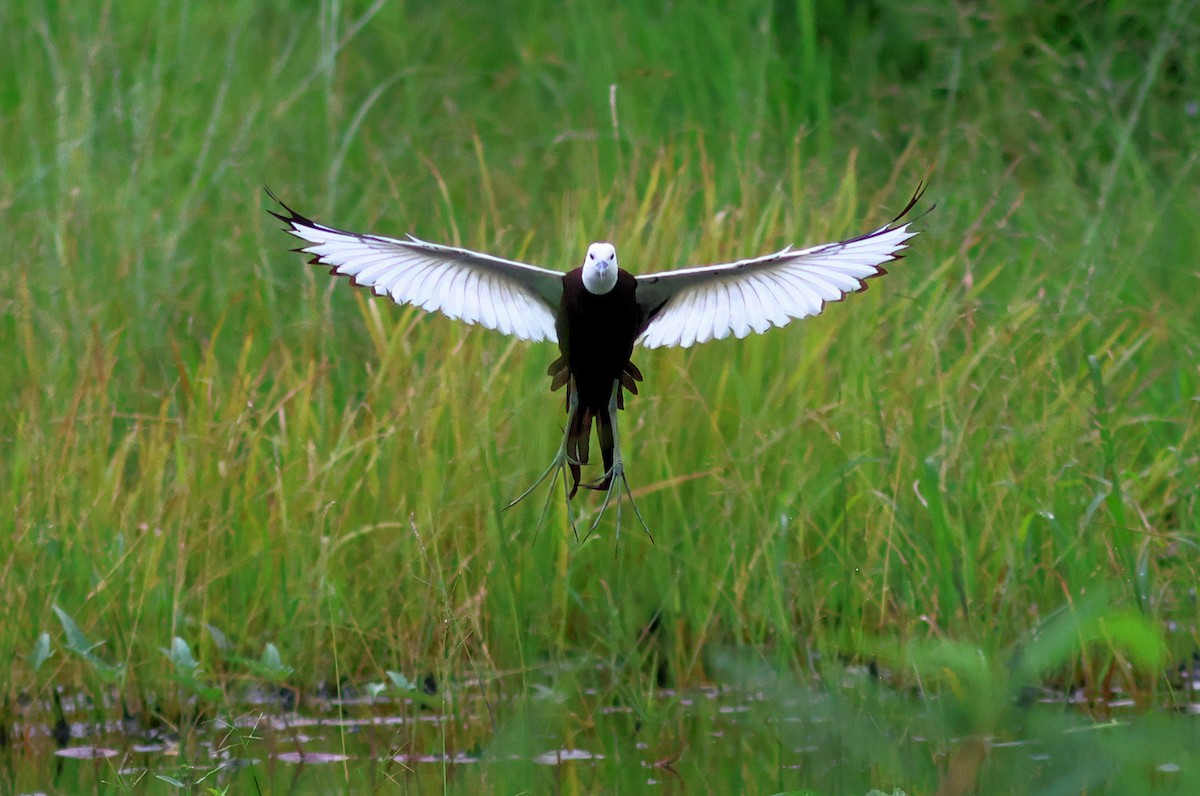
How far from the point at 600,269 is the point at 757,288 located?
15.2 inches

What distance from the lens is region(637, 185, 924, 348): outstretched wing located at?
2.20m

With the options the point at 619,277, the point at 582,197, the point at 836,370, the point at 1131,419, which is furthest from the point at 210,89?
the point at 619,277

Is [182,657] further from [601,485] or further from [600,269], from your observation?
[600,269]

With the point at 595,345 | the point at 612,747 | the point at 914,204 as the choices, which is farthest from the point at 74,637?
the point at 914,204

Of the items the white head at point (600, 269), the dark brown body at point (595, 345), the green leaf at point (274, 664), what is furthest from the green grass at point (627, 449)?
the white head at point (600, 269)

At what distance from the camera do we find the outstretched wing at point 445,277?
228cm

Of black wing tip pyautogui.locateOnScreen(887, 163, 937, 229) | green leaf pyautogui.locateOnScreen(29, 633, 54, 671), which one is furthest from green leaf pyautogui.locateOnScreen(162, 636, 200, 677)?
black wing tip pyautogui.locateOnScreen(887, 163, 937, 229)

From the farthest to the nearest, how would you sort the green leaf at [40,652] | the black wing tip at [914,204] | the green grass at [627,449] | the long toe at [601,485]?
the green grass at [627,449]
the green leaf at [40,652]
the long toe at [601,485]
the black wing tip at [914,204]

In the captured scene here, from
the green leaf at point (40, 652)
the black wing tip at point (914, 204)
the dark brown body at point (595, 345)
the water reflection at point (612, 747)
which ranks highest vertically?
the black wing tip at point (914, 204)

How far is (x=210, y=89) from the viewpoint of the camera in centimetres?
644

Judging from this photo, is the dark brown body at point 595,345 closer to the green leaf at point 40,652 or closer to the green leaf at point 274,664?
the green leaf at point 274,664

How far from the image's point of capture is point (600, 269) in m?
2.06

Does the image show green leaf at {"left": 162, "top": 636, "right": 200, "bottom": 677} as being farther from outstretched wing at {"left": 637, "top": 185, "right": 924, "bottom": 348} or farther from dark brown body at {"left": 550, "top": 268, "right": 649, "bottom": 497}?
outstretched wing at {"left": 637, "top": 185, "right": 924, "bottom": 348}

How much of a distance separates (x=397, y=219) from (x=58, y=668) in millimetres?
2658
